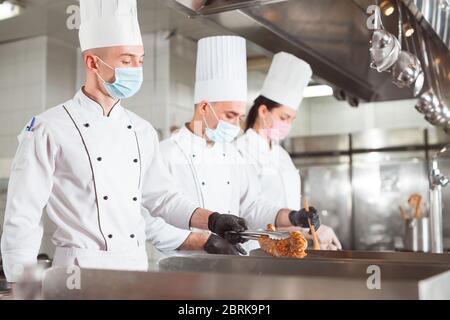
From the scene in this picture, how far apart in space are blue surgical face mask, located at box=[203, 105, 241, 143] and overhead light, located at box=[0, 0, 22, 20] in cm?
60

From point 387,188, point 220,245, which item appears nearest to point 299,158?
point 387,188

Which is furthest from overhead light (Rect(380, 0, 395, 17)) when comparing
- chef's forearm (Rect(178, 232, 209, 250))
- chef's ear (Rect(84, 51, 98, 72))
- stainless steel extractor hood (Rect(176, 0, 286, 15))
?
chef's ear (Rect(84, 51, 98, 72))

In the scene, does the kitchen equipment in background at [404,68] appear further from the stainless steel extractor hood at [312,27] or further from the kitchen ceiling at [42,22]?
the kitchen ceiling at [42,22]

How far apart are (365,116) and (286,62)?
6.09ft

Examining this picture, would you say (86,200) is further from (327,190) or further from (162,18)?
(327,190)

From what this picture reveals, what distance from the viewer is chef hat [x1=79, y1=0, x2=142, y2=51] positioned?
4.45 feet

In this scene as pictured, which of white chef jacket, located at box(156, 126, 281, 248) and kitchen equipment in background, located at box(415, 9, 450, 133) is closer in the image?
white chef jacket, located at box(156, 126, 281, 248)

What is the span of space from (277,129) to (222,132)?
501 millimetres

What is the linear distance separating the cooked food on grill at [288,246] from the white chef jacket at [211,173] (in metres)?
0.22

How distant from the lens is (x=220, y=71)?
71.9 inches

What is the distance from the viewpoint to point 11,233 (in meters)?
1.20

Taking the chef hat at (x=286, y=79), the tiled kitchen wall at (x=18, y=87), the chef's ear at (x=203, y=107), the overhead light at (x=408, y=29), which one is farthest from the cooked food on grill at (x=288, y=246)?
the overhead light at (x=408, y=29)

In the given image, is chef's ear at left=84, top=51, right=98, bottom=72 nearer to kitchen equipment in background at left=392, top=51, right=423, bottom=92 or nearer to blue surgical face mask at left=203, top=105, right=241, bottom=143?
blue surgical face mask at left=203, top=105, right=241, bottom=143

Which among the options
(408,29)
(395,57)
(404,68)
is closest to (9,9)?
(395,57)
